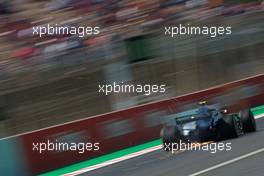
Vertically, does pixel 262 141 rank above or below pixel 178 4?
below

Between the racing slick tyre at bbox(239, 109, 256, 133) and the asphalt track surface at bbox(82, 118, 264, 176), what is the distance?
119 millimetres

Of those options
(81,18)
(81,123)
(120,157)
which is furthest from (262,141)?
(81,18)

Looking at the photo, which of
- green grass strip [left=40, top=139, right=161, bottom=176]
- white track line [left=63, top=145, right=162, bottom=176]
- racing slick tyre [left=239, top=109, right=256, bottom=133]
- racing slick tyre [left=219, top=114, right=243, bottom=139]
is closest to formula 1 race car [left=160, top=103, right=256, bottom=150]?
racing slick tyre [left=219, top=114, right=243, bottom=139]

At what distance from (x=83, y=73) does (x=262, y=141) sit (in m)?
4.85

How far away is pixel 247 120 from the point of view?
1088 centimetres

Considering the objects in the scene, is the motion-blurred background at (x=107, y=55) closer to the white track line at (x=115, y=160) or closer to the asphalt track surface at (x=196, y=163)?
the white track line at (x=115, y=160)

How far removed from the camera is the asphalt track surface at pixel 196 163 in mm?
8055

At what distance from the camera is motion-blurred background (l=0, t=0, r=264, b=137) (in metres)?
12.7

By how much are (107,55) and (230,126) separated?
4.24 metres

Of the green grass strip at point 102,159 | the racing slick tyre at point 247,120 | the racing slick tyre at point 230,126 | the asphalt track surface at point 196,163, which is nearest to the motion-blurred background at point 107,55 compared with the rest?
the green grass strip at point 102,159

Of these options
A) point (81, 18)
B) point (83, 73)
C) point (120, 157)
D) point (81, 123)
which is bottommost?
point (120, 157)

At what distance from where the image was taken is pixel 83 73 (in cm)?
1341

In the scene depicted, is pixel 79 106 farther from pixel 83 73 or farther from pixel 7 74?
pixel 7 74

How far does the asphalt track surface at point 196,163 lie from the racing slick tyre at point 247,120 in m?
0.12
